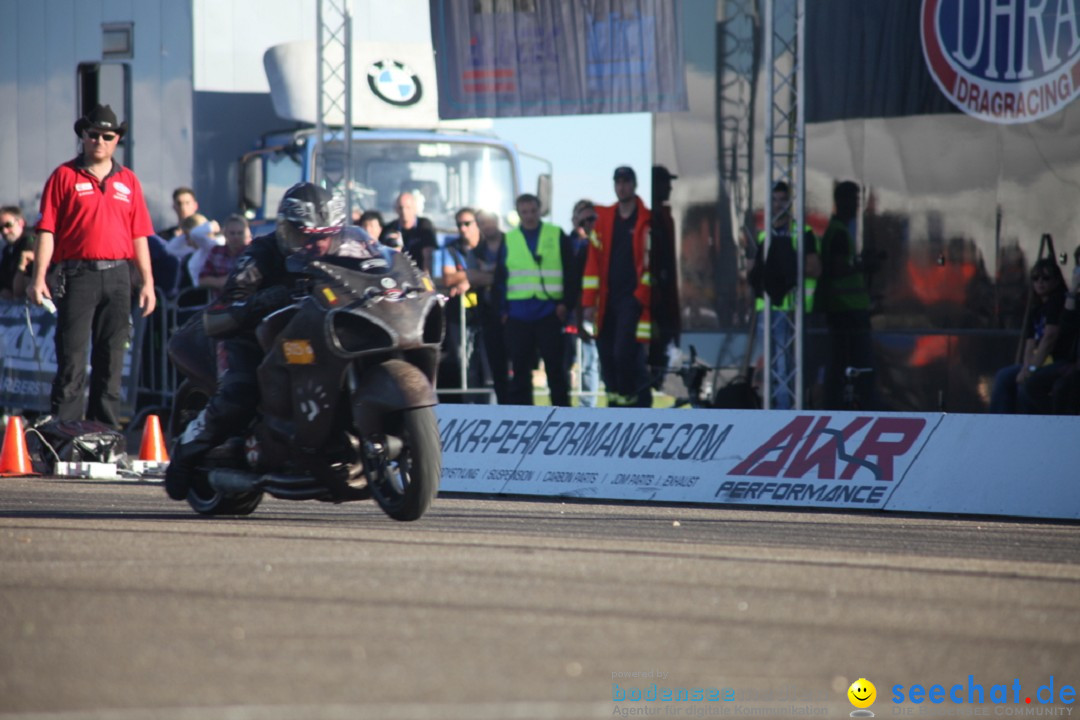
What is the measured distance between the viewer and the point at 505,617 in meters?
5.47

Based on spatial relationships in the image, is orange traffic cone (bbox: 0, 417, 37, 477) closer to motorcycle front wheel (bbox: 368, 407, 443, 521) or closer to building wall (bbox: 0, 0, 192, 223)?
motorcycle front wheel (bbox: 368, 407, 443, 521)

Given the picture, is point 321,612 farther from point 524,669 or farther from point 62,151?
point 62,151

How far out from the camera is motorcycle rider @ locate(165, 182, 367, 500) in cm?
870

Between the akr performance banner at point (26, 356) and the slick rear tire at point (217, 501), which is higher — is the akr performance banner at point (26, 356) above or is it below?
above

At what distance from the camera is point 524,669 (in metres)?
4.61

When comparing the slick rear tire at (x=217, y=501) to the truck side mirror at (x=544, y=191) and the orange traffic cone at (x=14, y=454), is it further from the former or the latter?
the truck side mirror at (x=544, y=191)

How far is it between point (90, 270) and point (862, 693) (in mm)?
8451

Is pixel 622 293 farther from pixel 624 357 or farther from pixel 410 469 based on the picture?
pixel 410 469

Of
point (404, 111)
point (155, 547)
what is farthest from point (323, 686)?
point (404, 111)

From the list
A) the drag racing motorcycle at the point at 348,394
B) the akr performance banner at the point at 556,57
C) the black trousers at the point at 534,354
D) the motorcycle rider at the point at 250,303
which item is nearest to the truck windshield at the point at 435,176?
the akr performance banner at the point at 556,57

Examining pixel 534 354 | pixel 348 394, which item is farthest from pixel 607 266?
pixel 348 394

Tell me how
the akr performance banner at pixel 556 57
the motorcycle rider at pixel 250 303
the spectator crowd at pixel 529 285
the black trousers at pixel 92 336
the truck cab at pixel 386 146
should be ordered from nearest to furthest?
the motorcycle rider at pixel 250 303 → the black trousers at pixel 92 336 → the spectator crowd at pixel 529 285 → the akr performance banner at pixel 556 57 → the truck cab at pixel 386 146

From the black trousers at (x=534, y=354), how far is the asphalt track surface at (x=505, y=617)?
6.42 metres

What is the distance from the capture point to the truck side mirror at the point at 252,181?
60.6 ft
